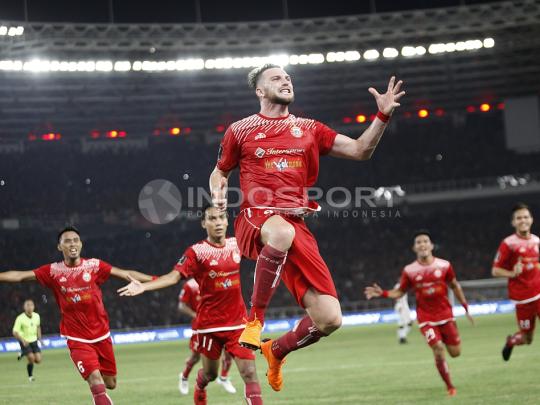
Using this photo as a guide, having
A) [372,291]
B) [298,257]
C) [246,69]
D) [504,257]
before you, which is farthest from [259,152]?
[246,69]

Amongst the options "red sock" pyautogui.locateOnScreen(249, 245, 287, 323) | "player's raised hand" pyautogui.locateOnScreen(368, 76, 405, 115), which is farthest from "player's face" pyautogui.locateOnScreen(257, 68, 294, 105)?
"red sock" pyautogui.locateOnScreen(249, 245, 287, 323)

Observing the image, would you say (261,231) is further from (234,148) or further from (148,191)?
(148,191)

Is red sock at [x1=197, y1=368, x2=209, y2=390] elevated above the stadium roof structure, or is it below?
below

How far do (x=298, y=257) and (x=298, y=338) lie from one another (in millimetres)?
712

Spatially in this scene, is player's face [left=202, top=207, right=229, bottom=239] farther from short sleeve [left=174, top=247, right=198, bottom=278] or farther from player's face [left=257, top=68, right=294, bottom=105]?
player's face [left=257, top=68, right=294, bottom=105]

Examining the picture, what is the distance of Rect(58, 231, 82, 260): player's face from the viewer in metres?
10.5

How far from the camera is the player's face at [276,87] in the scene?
23.2 ft

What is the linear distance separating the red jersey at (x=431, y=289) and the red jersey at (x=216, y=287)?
3634mm

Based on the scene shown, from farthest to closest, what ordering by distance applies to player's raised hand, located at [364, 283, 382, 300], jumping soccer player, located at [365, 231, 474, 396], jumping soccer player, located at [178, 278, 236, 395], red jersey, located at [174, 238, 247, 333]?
jumping soccer player, located at [178, 278, 236, 395] → jumping soccer player, located at [365, 231, 474, 396] → player's raised hand, located at [364, 283, 382, 300] → red jersey, located at [174, 238, 247, 333]

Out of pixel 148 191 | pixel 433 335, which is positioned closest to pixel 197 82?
pixel 148 191

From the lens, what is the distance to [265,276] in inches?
268

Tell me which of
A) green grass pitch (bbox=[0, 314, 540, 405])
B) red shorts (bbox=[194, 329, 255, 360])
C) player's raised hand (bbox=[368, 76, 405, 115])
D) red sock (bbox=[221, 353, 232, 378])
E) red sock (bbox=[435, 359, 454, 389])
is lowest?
green grass pitch (bbox=[0, 314, 540, 405])

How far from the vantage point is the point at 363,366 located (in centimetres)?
1761

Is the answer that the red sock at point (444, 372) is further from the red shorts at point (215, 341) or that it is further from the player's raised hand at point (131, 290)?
the player's raised hand at point (131, 290)
